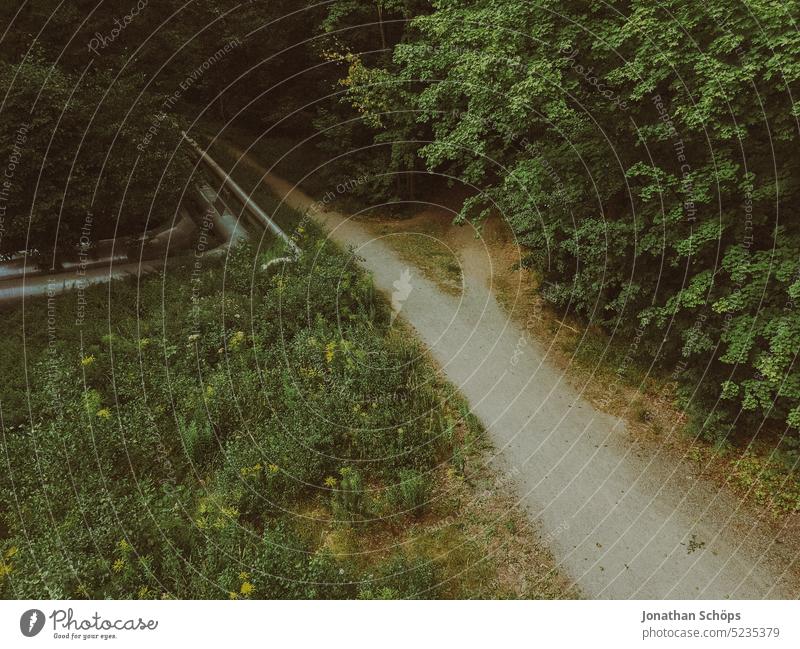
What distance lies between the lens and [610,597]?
24.2 ft

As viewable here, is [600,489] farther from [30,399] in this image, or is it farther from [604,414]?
[30,399]

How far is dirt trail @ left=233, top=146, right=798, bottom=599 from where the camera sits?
756cm

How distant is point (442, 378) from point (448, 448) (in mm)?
2313

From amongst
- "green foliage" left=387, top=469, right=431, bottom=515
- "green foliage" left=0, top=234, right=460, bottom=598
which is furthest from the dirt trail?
"green foliage" left=387, top=469, right=431, bottom=515

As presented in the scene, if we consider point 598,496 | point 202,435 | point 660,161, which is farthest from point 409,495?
point 660,161

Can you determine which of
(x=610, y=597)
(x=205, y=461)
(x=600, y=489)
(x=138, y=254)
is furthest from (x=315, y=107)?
(x=610, y=597)

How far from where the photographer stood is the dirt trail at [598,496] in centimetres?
756

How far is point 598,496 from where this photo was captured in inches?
347

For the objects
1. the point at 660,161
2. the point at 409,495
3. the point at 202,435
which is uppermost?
the point at 660,161

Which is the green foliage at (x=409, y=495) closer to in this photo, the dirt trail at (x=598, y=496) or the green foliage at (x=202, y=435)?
the green foliage at (x=202, y=435)

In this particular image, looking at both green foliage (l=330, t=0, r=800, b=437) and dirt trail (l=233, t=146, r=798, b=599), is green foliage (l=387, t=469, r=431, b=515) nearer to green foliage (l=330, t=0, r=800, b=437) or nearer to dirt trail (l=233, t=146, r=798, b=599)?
dirt trail (l=233, t=146, r=798, b=599)

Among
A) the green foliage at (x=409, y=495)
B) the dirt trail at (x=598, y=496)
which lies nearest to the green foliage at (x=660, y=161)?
the dirt trail at (x=598, y=496)

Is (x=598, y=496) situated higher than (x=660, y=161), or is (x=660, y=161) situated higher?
(x=660, y=161)

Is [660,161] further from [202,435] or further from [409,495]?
[202,435]
